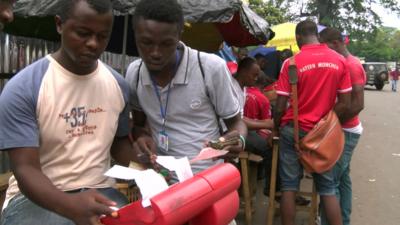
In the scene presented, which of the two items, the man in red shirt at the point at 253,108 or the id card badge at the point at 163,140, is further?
the man in red shirt at the point at 253,108

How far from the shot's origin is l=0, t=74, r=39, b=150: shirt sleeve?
5.75 feet

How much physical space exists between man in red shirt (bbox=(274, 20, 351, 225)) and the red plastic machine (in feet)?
8.11

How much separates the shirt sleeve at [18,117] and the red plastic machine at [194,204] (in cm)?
44

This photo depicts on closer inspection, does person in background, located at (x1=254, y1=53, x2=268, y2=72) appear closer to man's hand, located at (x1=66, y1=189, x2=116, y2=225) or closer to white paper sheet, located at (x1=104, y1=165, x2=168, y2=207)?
white paper sheet, located at (x1=104, y1=165, x2=168, y2=207)

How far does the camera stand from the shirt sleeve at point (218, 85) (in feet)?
8.02

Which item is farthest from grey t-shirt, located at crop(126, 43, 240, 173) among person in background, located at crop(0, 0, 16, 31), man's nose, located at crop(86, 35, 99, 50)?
person in background, located at crop(0, 0, 16, 31)

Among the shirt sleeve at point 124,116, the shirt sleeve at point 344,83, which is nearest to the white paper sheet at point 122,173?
the shirt sleeve at point 124,116

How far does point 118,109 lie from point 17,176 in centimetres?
55

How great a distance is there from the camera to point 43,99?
1.83 meters

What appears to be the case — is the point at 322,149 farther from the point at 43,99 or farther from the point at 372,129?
the point at 372,129

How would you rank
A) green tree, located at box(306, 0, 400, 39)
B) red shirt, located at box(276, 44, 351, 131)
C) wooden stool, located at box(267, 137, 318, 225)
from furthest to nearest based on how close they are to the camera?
1. green tree, located at box(306, 0, 400, 39)
2. wooden stool, located at box(267, 137, 318, 225)
3. red shirt, located at box(276, 44, 351, 131)

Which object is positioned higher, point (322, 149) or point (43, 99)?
point (43, 99)

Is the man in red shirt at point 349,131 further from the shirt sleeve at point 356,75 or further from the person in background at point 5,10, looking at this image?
the person in background at point 5,10

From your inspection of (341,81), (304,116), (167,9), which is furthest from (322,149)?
(167,9)
